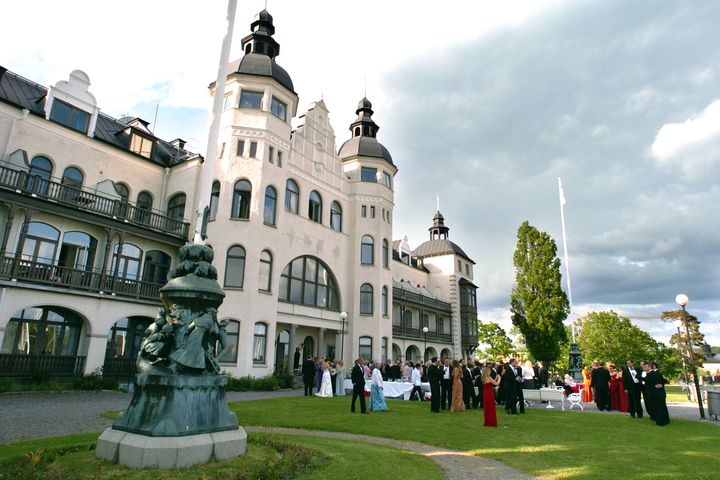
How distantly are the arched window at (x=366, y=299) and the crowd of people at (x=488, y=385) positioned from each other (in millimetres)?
8793

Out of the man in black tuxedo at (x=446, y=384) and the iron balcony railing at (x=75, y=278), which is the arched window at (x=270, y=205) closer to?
the iron balcony railing at (x=75, y=278)

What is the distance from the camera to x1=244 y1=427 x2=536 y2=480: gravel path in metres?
6.79

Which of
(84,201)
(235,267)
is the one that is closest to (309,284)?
(235,267)

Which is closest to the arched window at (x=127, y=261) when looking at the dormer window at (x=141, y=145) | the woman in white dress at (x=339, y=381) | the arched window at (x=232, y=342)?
the arched window at (x=232, y=342)

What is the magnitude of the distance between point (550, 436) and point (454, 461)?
3717mm

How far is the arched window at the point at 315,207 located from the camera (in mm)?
30406

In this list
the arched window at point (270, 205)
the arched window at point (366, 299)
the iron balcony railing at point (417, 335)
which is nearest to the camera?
the arched window at point (270, 205)

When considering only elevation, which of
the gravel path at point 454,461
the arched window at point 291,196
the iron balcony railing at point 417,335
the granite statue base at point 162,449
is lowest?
the gravel path at point 454,461

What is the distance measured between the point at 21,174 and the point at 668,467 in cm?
→ 2370

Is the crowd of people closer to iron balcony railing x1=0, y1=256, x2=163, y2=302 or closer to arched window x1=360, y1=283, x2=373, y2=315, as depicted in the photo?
arched window x1=360, y1=283, x2=373, y2=315

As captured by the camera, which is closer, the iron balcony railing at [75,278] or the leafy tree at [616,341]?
the iron balcony railing at [75,278]

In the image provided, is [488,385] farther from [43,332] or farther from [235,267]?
[43,332]

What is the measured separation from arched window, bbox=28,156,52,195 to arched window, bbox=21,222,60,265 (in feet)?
5.53

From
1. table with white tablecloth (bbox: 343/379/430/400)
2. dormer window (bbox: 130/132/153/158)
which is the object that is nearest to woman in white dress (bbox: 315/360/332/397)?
table with white tablecloth (bbox: 343/379/430/400)
